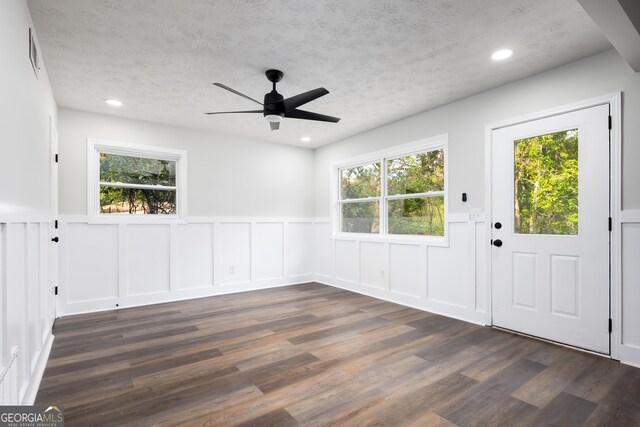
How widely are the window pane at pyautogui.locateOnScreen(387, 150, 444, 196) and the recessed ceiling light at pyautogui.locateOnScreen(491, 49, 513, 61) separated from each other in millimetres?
1403

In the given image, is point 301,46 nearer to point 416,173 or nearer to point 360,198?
point 416,173

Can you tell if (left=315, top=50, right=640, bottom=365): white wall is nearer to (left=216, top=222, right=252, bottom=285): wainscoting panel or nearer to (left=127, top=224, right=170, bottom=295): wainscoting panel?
(left=216, top=222, right=252, bottom=285): wainscoting panel

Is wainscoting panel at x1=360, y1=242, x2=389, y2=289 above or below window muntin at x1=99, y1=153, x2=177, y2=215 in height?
below

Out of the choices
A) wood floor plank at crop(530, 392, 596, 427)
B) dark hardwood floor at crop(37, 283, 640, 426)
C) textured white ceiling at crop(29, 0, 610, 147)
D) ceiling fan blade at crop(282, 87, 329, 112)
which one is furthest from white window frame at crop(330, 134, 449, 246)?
wood floor plank at crop(530, 392, 596, 427)

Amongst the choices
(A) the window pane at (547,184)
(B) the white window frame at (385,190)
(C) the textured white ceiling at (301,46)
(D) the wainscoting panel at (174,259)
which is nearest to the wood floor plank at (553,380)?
(A) the window pane at (547,184)

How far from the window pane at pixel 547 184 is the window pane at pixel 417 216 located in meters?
0.99

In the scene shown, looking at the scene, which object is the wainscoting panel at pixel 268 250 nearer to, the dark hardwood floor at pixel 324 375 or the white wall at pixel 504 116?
the dark hardwood floor at pixel 324 375

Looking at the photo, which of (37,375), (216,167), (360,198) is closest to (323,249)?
(360,198)

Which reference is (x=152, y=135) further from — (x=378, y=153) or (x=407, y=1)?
(x=407, y=1)

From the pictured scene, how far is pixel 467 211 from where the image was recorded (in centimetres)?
376

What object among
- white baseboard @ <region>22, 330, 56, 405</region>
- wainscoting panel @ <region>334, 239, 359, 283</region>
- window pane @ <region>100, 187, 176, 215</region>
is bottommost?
white baseboard @ <region>22, 330, 56, 405</region>

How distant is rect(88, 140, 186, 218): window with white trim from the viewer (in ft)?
14.1

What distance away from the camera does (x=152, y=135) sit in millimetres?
4652

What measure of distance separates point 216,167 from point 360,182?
92.3 inches
